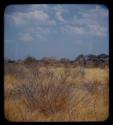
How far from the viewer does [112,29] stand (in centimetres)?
253

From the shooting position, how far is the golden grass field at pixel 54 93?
8.28ft

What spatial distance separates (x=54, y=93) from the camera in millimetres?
2539

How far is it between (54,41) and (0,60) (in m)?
0.44

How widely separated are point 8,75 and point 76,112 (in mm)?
603

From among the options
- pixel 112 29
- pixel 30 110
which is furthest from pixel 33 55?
pixel 112 29

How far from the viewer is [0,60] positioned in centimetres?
252

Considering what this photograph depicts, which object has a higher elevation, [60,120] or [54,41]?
[54,41]

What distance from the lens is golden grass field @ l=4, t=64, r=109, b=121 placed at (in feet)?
8.28

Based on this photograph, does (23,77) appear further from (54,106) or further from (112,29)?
(112,29)
